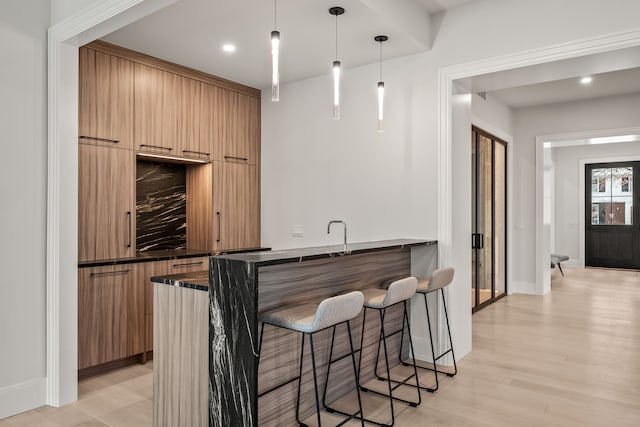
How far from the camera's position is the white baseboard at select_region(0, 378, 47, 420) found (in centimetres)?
285

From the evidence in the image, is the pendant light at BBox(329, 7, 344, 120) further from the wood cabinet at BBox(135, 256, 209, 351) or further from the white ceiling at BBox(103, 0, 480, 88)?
the wood cabinet at BBox(135, 256, 209, 351)

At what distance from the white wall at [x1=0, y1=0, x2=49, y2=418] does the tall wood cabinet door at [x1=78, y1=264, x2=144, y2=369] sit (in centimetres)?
40

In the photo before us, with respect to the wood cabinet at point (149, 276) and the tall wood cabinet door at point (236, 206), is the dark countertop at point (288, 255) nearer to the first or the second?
the wood cabinet at point (149, 276)

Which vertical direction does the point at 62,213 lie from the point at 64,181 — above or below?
below

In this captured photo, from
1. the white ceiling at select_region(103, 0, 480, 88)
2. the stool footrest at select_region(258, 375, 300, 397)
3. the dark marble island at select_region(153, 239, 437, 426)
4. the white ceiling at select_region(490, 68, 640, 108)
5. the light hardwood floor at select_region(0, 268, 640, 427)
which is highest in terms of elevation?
the white ceiling at select_region(490, 68, 640, 108)

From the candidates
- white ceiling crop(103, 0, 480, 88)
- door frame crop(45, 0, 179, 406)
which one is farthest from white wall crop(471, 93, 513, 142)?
door frame crop(45, 0, 179, 406)

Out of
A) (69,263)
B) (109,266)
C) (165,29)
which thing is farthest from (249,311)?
(165,29)

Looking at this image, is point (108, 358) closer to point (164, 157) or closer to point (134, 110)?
point (164, 157)

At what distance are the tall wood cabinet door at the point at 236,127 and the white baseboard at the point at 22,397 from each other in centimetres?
256

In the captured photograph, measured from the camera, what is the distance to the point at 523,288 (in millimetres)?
6902

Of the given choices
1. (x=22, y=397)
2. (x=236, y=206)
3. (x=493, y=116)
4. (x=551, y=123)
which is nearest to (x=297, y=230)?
(x=236, y=206)

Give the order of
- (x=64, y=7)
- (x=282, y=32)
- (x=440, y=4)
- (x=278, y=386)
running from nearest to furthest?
(x=278, y=386) → (x=64, y=7) → (x=282, y=32) → (x=440, y=4)

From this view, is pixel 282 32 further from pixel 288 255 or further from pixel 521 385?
pixel 521 385

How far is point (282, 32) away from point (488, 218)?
4.06 meters
